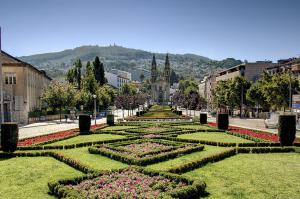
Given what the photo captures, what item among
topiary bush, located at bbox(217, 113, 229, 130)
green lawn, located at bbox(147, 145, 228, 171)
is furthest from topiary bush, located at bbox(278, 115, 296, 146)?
topiary bush, located at bbox(217, 113, 229, 130)

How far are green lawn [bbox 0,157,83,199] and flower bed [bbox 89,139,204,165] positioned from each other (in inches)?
96.5

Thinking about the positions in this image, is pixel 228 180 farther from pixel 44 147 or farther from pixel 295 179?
pixel 44 147

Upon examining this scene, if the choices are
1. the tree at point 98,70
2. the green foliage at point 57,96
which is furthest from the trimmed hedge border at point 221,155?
the tree at point 98,70

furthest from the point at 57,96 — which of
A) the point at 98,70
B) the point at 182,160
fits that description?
the point at 182,160

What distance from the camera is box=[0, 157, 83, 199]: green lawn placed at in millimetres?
11367

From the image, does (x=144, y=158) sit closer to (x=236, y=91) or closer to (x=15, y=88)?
(x=15, y=88)

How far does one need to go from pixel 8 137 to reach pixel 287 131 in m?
17.2

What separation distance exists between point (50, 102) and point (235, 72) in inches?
2355

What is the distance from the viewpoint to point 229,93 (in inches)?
2640

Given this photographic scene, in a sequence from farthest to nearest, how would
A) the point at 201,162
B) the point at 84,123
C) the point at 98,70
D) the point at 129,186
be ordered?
the point at 98,70 < the point at 84,123 < the point at 201,162 < the point at 129,186

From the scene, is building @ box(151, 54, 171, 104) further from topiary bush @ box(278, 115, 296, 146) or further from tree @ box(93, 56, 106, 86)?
topiary bush @ box(278, 115, 296, 146)

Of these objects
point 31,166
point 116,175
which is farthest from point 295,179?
point 31,166

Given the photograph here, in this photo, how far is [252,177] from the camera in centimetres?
1326

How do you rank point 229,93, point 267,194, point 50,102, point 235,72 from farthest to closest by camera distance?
point 235,72, point 229,93, point 50,102, point 267,194
